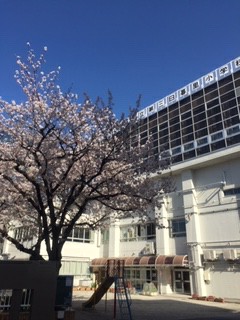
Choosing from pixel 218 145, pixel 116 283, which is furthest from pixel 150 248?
pixel 116 283

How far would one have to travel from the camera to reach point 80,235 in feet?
109

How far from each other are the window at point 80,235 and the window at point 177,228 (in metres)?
11.0

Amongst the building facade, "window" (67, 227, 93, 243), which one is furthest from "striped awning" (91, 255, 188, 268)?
"window" (67, 227, 93, 243)

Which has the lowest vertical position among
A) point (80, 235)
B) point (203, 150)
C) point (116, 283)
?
point (116, 283)

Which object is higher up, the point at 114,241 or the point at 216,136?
the point at 216,136

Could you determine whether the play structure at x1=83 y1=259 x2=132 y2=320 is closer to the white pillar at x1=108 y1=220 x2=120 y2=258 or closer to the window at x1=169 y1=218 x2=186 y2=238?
the window at x1=169 y1=218 x2=186 y2=238

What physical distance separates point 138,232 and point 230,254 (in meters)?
10.9

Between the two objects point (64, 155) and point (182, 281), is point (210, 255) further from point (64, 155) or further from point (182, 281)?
point (64, 155)

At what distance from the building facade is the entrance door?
0.08m

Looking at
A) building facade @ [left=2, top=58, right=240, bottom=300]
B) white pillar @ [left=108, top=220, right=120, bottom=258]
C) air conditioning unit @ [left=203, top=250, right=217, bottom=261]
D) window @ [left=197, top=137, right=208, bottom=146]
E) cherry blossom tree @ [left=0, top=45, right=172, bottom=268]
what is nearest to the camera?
cherry blossom tree @ [left=0, top=45, right=172, bottom=268]

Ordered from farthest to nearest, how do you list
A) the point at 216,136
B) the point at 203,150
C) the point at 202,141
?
1. the point at 202,141
2. the point at 203,150
3. the point at 216,136

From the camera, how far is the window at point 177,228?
1062 inches

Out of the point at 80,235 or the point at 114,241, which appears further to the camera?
the point at 80,235

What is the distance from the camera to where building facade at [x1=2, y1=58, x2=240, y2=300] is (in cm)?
2381
